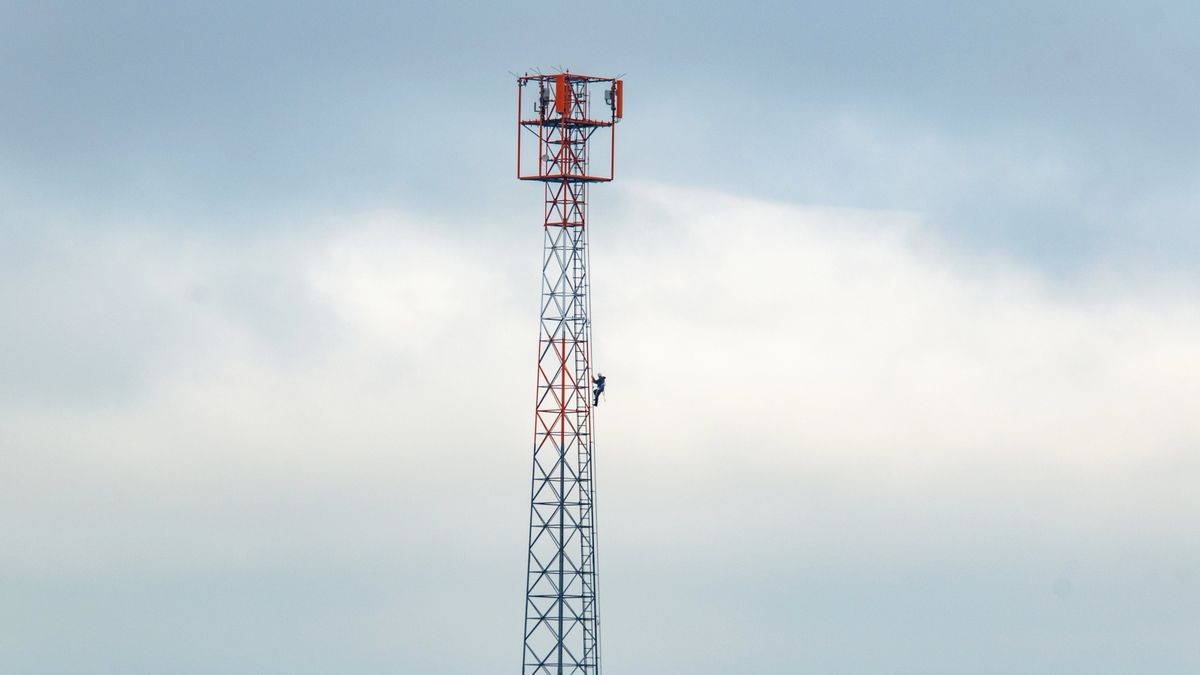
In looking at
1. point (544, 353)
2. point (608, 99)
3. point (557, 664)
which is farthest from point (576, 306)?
point (557, 664)

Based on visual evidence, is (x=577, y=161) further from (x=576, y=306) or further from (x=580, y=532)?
(x=580, y=532)

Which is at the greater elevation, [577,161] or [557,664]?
[577,161]

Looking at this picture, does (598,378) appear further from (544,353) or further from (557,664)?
(557,664)

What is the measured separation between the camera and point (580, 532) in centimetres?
9119

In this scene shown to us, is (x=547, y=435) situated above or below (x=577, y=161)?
below

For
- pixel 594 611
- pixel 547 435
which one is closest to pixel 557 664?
pixel 594 611

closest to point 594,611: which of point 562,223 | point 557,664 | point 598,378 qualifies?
point 557,664

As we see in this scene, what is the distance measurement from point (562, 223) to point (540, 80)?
5195 mm

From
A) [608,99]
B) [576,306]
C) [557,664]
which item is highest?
[608,99]

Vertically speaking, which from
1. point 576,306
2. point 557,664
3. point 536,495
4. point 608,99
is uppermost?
point 608,99

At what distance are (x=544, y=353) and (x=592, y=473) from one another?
4785 millimetres

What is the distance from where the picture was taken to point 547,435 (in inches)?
3575

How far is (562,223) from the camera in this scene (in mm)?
89562

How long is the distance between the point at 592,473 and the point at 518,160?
38.8 feet
